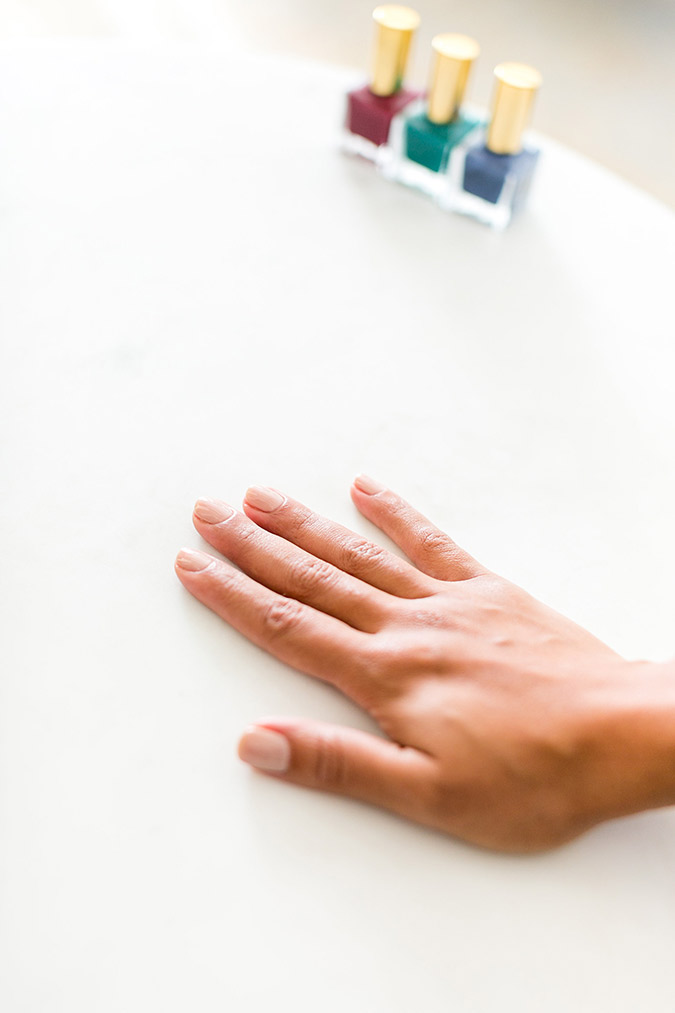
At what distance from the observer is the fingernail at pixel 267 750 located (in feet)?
1.51

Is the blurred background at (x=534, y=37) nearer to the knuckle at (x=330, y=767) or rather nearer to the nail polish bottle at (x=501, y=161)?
the nail polish bottle at (x=501, y=161)

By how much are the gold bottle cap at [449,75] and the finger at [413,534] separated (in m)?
0.44

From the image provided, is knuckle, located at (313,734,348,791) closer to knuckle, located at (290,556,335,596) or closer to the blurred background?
knuckle, located at (290,556,335,596)

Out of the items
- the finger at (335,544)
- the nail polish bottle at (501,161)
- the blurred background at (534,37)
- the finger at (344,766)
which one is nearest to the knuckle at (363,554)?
the finger at (335,544)

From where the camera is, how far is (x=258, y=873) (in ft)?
1.42

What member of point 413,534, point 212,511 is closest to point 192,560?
point 212,511

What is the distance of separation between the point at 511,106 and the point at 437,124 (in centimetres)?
9

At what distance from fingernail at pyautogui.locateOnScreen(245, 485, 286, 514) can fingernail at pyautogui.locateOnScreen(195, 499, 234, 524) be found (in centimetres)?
2

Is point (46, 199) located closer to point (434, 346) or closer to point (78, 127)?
point (78, 127)

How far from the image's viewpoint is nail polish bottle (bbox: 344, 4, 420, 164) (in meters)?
0.81

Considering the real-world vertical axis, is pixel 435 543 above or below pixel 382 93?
below

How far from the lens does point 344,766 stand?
0.46 metres

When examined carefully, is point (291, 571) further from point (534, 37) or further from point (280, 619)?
point (534, 37)

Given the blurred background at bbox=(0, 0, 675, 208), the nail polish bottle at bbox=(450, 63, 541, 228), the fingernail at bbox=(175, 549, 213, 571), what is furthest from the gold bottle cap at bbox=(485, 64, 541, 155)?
the blurred background at bbox=(0, 0, 675, 208)
